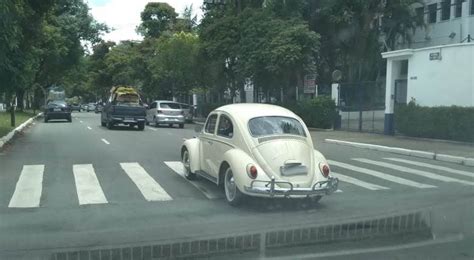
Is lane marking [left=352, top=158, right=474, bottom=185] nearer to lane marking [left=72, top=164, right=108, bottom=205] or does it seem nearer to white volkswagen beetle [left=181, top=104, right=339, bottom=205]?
white volkswagen beetle [left=181, top=104, right=339, bottom=205]

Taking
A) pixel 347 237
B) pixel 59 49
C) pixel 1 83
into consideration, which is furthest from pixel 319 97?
pixel 59 49

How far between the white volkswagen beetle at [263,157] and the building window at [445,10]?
1316 inches

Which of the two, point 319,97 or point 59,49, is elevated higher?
point 59,49

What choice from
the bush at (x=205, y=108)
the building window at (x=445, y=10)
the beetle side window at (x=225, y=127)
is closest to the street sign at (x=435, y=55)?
the beetle side window at (x=225, y=127)

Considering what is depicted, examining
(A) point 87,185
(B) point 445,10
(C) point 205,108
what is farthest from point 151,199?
(C) point 205,108

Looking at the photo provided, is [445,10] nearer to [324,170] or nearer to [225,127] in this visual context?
[225,127]

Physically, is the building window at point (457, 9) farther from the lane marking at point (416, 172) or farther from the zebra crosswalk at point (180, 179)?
the lane marking at point (416, 172)

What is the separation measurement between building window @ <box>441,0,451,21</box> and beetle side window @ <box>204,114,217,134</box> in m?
32.8

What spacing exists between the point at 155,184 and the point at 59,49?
1580 inches

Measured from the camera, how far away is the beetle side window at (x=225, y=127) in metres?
10.4

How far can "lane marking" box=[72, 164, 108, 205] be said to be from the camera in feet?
32.8

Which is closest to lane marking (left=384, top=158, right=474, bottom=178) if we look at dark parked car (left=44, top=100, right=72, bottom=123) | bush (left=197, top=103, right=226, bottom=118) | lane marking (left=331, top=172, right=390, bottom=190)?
lane marking (left=331, top=172, right=390, bottom=190)

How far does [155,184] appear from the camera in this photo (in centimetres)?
1170

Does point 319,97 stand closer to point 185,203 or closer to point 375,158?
point 375,158
